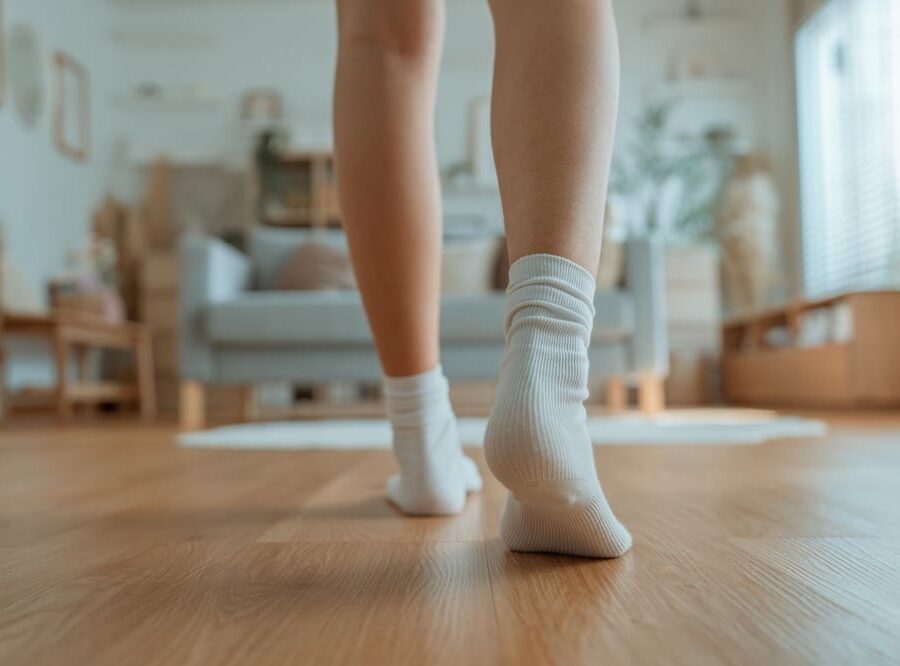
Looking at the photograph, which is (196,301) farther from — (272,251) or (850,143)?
(850,143)

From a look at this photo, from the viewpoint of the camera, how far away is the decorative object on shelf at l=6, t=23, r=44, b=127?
14.6ft

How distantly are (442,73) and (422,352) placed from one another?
5.35m

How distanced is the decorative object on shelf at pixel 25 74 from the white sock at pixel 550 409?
471cm

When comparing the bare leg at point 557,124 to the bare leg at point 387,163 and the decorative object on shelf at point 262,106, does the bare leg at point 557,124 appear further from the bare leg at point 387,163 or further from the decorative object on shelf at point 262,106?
the decorative object on shelf at point 262,106

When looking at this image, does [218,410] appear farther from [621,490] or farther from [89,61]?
[621,490]

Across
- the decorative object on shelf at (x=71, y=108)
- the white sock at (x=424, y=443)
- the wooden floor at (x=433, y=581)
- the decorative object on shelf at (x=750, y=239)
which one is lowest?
the wooden floor at (x=433, y=581)

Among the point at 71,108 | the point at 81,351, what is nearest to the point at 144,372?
the point at 81,351

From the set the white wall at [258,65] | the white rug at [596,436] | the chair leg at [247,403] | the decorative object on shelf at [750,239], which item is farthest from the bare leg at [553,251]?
the white wall at [258,65]

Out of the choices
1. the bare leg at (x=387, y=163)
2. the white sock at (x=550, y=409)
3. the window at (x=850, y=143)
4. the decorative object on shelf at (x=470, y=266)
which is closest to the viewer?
the white sock at (x=550, y=409)

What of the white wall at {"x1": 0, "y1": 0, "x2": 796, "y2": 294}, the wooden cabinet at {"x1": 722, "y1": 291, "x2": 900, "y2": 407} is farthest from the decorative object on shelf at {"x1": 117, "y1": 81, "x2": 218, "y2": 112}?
the wooden cabinet at {"x1": 722, "y1": 291, "x2": 900, "y2": 407}

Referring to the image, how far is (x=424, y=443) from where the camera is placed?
74 cm

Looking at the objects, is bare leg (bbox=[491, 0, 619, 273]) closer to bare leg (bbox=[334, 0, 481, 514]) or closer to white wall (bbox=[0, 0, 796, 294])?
bare leg (bbox=[334, 0, 481, 514])

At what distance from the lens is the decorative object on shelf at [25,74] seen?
175 inches

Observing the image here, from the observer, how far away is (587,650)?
36 cm
